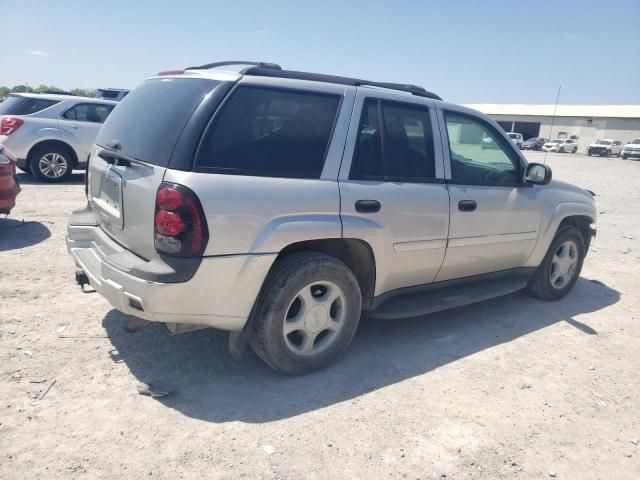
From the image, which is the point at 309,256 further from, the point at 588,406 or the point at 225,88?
the point at 588,406

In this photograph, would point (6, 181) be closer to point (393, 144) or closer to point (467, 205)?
point (393, 144)

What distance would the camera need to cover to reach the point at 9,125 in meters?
8.93

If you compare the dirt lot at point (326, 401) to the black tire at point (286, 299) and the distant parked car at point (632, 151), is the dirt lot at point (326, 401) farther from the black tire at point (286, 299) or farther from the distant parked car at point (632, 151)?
the distant parked car at point (632, 151)

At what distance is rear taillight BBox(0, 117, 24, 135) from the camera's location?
892 centimetres

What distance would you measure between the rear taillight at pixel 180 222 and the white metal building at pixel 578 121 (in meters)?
48.6

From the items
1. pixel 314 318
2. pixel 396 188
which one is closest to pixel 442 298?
pixel 396 188

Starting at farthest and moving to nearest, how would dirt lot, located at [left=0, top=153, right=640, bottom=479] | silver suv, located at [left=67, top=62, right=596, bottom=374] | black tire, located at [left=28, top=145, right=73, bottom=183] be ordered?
1. black tire, located at [left=28, top=145, right=73, bottom=183]
2. silver suv, located at [left=67, top=62, right=596, bottom=374]
3. dirt lot, located at [left=0, top=153, right=640, bottom=479]

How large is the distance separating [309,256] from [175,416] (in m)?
1.25

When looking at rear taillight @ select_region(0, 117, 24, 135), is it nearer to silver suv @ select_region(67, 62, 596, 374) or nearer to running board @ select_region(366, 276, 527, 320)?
silver suv @ select_region(67, 62, 596, 374)

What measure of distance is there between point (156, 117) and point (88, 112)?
26.9ft

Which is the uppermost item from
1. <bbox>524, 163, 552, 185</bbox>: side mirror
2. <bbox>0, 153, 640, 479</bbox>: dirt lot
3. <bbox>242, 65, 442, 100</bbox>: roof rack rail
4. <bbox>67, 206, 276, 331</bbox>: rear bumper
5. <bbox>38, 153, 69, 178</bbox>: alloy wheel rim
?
<bbox>242, 65, 442, 100</bbox>: roof rack rail

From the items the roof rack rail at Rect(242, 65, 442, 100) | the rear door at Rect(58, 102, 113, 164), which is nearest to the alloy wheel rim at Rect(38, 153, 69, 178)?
the rear door at Rect(58, 102, 113, 164)

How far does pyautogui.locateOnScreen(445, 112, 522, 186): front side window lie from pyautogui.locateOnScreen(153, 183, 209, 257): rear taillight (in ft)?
7.20

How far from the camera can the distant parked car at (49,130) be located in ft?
29.8
